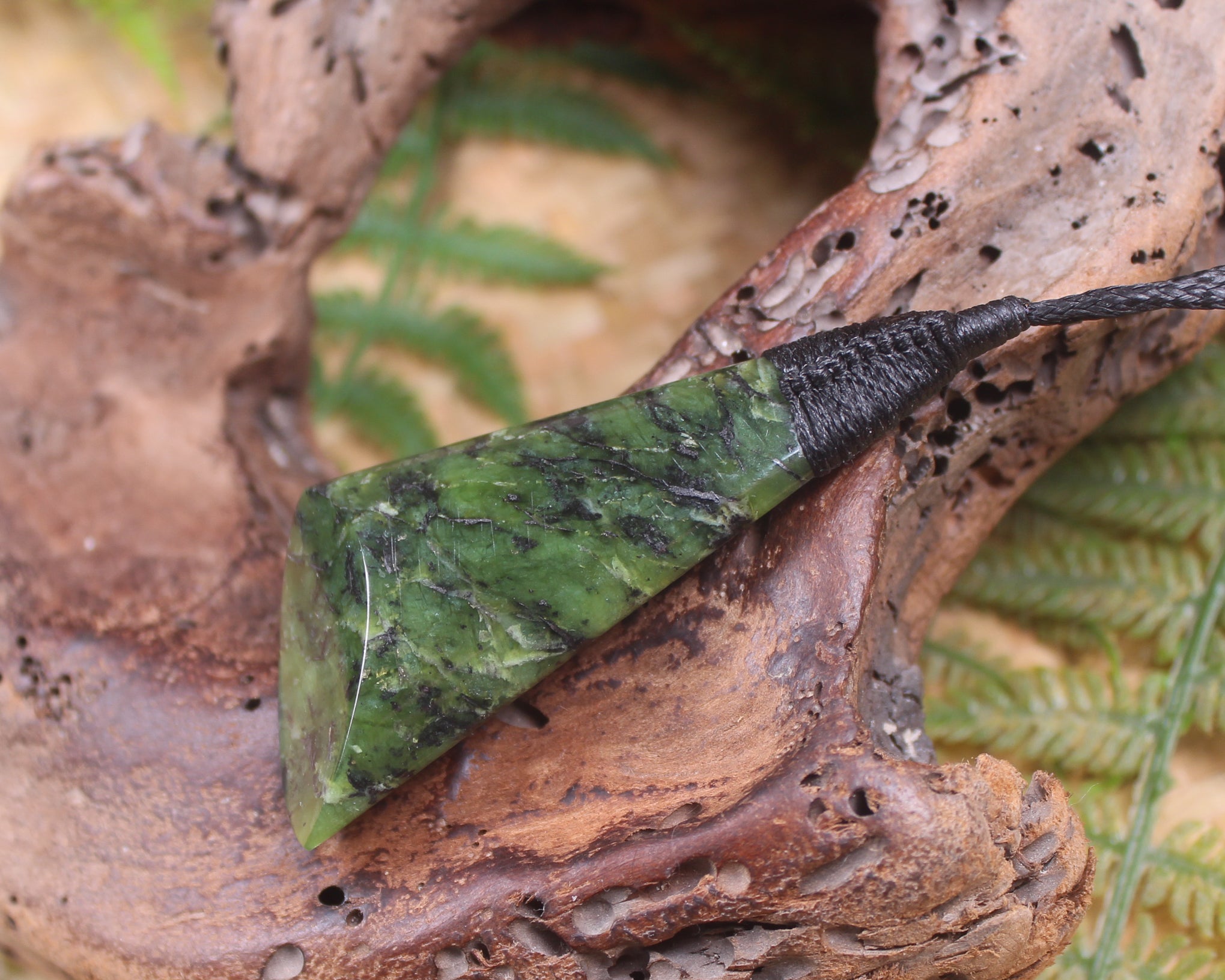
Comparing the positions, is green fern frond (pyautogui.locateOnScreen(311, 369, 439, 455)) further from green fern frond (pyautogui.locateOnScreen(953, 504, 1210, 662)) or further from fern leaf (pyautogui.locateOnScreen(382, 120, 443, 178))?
green fern frond (pyautogui.locateOnScreen(953, 504, 1210, 662))

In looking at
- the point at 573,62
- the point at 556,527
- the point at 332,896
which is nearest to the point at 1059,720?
the point at 556,527

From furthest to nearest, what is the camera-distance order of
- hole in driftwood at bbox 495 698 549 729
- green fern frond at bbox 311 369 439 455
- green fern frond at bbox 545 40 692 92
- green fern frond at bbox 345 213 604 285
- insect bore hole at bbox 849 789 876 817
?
1. green fern frond at bbox 545 40 692 92
2. green fern frond at bbox 345 213 604 285
3. green fern frond at bbox 311 369 439 455
4. hole in driftwood at bbox 495 698 549 729
5. insect bore hole at bbox 849 789 876 817

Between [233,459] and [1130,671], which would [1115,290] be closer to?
[1130,671]

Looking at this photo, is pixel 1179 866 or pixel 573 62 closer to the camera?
pixel 1179 866

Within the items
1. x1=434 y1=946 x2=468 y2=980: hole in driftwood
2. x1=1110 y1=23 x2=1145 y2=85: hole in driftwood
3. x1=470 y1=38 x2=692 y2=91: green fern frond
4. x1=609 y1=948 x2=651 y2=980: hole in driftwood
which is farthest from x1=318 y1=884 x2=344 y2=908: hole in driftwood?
x1=470 y1=38 x2=692 y2=91: green fern frond

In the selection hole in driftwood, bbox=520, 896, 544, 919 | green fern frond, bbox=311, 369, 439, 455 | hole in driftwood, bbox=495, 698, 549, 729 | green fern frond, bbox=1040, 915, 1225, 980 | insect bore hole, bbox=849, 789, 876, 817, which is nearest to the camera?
insect bore hole, bbox=849, 789, 876, 817

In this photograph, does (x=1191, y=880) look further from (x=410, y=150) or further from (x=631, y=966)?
(x=410, y=150)

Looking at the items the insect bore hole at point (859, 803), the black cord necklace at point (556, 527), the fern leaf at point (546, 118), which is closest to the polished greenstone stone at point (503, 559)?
the black cord necklace at point (556, 527)

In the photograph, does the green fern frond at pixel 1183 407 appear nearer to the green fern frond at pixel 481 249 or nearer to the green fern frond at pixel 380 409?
the green fern frond at pixel 481 249
